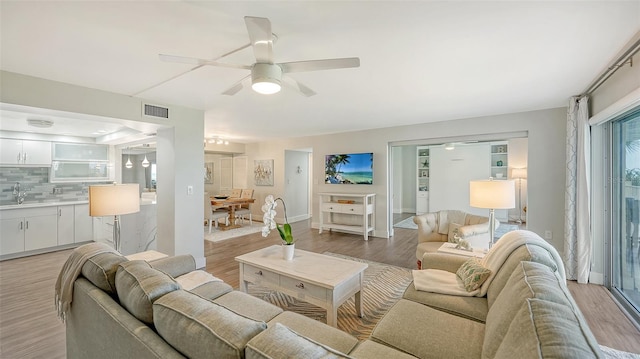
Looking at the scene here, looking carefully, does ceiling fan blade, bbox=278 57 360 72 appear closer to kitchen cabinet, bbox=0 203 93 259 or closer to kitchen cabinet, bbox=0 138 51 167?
kitchen cabinet, bbox=0 203 93 259

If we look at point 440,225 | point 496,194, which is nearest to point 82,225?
point 440,225

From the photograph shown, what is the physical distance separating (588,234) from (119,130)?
7421mm

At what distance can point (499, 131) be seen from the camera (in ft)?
14.1

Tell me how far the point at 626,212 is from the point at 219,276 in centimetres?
476

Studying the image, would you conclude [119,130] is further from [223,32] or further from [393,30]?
[393,30]

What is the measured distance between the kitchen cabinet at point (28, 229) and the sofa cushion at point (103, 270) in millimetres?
4429

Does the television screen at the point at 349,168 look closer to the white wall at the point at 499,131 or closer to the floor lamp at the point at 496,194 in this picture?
the white wall at the point at 499,131

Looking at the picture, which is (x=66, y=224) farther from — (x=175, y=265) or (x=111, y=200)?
(x=175, y=265)

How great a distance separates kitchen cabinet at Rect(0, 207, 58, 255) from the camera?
4.20 meters

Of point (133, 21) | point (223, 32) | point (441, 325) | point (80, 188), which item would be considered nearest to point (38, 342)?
point (133, 21)

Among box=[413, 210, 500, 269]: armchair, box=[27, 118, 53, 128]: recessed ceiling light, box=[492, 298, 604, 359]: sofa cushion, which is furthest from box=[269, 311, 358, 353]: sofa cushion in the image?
box=[27, 118, 53, 128]: recessed ceiling light

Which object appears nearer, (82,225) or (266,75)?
(266,75)

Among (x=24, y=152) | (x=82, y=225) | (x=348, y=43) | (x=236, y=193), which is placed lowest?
(x=82, y=225)

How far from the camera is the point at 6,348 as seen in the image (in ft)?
6.86
